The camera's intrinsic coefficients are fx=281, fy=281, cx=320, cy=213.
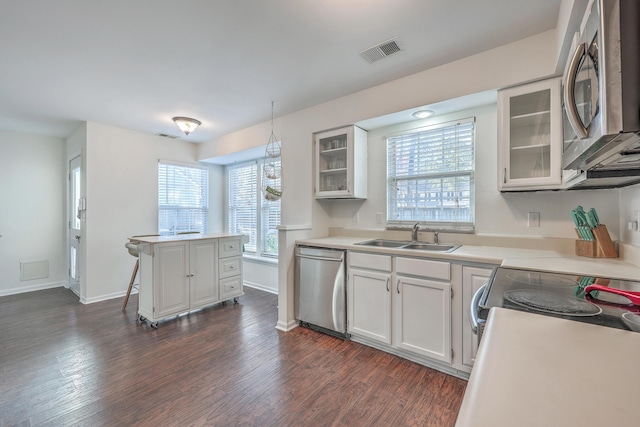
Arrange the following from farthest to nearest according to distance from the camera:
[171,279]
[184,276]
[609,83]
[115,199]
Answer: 1. [115,199]
2. [184,276]
3. [171,279]
4. [609,83]

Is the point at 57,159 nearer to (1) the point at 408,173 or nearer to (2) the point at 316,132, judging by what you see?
(2) the point at 316,132

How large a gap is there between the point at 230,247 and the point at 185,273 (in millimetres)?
682

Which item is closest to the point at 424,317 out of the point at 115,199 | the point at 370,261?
the point at 370,261

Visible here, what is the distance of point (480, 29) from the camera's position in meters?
2.01

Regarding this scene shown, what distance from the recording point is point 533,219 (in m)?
2.38

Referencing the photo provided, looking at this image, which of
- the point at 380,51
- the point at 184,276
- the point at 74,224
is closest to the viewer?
the point at 380,51

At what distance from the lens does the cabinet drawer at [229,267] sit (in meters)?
3.80

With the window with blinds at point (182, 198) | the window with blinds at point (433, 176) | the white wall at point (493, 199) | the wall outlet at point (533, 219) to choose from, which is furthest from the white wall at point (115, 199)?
the wall outlet at point (533, 219)


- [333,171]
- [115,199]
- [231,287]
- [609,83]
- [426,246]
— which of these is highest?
[333,171]

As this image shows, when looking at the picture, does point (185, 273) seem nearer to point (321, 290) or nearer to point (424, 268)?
point (321, 290)

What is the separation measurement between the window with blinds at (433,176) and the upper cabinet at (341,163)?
316 mm

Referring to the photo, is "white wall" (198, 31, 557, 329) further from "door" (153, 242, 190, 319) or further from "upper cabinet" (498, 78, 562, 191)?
"door" (153, 242, 190, 319)

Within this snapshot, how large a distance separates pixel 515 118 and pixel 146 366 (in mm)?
3595

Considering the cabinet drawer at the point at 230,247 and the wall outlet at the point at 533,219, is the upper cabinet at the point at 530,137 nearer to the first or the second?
the wall outlet at the point at 533,219
